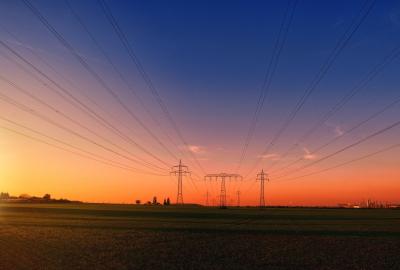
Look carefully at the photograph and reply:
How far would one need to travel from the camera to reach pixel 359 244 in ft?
111

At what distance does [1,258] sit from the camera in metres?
22.1

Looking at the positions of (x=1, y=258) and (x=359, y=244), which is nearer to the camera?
(x=1, y=258)

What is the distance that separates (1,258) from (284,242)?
18.9 m

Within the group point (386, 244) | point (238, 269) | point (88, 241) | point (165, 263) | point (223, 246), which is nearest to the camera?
point (238, 269)

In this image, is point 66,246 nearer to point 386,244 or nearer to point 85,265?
point 85,265

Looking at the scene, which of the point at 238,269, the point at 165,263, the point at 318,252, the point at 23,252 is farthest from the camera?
the point at 318,252

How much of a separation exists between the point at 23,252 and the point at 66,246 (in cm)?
391

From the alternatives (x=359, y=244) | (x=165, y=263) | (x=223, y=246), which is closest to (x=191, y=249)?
(x=223, y=246)

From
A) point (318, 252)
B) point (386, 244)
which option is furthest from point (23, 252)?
point (386, 244)

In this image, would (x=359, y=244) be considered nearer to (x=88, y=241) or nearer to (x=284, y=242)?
(x=284, y=242)

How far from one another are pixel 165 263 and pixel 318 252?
407 inches

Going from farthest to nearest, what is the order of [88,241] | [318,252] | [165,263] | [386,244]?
[386,244] < [88,241] < [318,252] < [165,263]

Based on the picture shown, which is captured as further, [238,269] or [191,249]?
[191,249]

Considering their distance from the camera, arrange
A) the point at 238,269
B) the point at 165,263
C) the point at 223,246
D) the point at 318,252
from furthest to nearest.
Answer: the point at 223,246 → the point at 318,252 → the point at 165,263 → the point at 238,269
